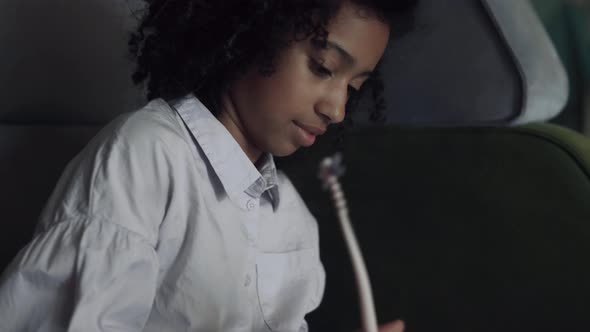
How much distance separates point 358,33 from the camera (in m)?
0.64

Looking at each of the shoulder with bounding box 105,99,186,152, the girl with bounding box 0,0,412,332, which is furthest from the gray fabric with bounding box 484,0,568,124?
the shoulder with bounding box 105,99,186,152

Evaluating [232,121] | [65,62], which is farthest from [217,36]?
[65,62]

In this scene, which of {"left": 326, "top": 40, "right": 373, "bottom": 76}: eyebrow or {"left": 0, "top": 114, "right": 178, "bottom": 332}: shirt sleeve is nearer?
{"left": 0, "top": 114, "right": 178, "bottom": 332}: shirt sleeve

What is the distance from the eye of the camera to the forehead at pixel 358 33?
2.08ft

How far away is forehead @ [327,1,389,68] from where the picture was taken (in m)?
0.63

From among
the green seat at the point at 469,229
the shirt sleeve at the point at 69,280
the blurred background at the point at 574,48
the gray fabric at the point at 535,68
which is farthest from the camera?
the blurred background at the point at 574,48

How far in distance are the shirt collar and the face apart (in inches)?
1.1

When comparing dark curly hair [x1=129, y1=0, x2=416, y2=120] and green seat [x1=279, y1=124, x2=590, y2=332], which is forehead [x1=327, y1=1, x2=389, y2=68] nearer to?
dark curly hair [x1=129, y1=0, x2=416, y2=120]

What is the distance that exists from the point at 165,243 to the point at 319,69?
21 centimetres

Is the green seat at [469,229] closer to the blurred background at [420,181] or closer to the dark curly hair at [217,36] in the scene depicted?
the blurred background at [420,181]

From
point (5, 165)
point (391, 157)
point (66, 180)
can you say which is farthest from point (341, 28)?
point (5, 165)

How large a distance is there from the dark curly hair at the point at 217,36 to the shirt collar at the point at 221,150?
0.03m

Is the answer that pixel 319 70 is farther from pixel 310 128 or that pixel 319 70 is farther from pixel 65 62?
pixel 65 62

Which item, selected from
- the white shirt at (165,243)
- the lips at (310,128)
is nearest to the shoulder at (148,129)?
the white shirt at (165,243)
